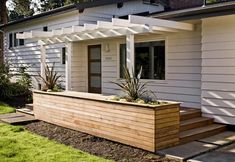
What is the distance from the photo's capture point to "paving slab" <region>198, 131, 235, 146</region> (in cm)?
658

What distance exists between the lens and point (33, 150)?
625cm

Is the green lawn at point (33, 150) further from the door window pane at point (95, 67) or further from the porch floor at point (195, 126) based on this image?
the door window pane at point (95, 67)

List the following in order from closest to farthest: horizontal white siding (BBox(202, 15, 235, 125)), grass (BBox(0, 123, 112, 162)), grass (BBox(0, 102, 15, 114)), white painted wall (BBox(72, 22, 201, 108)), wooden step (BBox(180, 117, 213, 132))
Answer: grass (BBox(0, 123, 112, 162)), wooden step (BBox(180, 117, 213, 132)), horizontal white siding (BBox(202, 15, 235, 125)), white painted wall (BBox(72, 22, 201, 108)), grass (BBox(0, 102, 15, 114))

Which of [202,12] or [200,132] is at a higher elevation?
[202,12]

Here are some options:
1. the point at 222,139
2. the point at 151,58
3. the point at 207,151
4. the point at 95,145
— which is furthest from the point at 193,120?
the point at 151,58

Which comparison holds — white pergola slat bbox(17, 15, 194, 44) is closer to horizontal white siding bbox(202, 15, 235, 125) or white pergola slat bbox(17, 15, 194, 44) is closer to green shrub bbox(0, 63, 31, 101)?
horizontal white siding bbox(202, 15, 235, 125)

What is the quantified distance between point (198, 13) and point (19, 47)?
1229 cm

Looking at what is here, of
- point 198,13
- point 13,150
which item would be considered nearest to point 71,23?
point 198,13

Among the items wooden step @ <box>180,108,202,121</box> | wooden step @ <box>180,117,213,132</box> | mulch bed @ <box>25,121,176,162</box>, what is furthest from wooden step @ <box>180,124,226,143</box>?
mulch bed @ <box>25,121,176,162</box>

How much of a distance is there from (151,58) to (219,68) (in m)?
2.54

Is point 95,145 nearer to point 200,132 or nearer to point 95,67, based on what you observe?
point 200,132

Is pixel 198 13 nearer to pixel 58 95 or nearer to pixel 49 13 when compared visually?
pixel 58 95

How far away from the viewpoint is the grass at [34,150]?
18.7ft

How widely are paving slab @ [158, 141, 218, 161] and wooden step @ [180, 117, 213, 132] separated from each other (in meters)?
0.60
